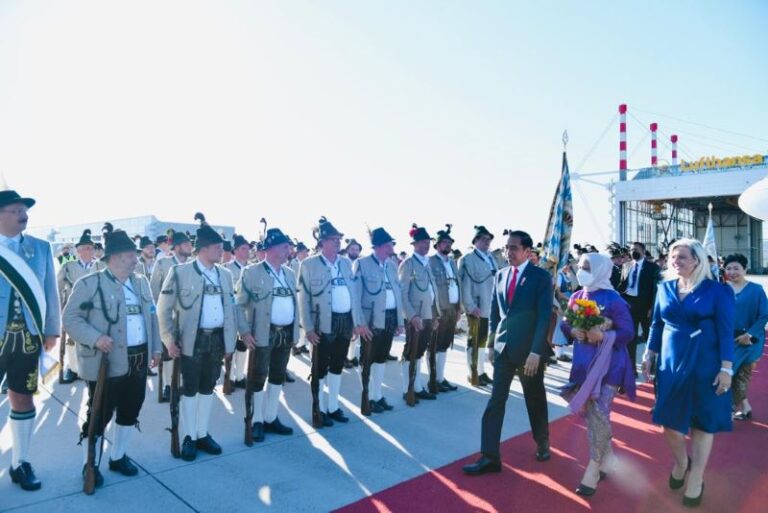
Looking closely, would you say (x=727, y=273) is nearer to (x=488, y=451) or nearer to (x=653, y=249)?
(x=488, y=451)

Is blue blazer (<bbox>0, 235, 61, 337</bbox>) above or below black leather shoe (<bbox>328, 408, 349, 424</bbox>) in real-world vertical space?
above

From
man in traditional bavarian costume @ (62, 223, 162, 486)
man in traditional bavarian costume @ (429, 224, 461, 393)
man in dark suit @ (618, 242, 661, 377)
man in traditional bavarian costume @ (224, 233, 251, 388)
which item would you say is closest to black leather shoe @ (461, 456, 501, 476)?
man in traditional bavarian costume @ (429, 224, 461, 393)

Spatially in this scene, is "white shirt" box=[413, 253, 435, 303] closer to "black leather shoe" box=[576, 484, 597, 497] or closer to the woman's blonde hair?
"black leather shoe" box=[576, 484, 597, 497]

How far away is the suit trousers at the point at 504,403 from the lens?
4.38 m

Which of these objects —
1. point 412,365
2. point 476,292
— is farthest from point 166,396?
point 476,292

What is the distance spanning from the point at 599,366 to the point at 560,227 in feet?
9.74

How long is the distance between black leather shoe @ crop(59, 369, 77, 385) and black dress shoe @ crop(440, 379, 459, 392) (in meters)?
5.40

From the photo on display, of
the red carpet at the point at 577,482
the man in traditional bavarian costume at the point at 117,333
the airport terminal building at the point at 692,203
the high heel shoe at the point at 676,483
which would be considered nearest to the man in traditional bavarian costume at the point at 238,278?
the man in traditional bavarian costume at the point at 117,333

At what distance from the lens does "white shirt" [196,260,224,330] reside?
15.4ft

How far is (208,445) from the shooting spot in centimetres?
470

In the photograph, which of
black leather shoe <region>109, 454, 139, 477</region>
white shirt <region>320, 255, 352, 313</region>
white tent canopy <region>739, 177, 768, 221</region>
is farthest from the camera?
white tent canopy <region>739, 177, 768, 221</region>

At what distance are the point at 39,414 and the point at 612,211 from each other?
3174 centimetres

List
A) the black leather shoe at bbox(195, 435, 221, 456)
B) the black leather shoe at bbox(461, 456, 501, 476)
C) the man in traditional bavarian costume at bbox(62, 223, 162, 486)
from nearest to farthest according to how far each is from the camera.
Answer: the man in traditional bavarian costume at bbox(62, 223, 162, 486)
the black leather shoe at bbox(461, 456, 501, 476)
the black leather shoe at bbox(195, 435, 221, 456)

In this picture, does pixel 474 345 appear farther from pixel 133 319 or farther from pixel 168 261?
pixel 133 319
